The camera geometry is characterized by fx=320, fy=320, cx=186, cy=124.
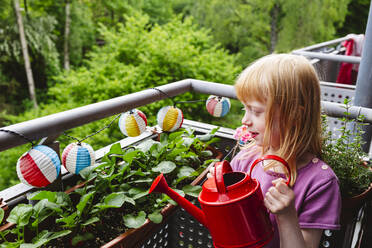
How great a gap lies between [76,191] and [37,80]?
16.0 metres

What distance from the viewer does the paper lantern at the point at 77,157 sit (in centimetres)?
110

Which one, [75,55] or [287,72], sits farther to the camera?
[75,55]

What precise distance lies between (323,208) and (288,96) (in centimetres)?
32

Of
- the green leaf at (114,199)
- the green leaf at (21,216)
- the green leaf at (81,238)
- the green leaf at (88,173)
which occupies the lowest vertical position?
the green leaf at (81,238)

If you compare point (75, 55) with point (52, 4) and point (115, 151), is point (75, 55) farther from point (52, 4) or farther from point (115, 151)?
point (115, 151)

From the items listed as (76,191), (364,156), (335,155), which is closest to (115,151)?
(76,191)

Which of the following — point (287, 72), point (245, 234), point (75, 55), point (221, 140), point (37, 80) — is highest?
point (287, 72)

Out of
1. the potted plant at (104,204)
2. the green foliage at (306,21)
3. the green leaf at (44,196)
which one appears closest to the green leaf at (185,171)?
the potted plant at (104,204)

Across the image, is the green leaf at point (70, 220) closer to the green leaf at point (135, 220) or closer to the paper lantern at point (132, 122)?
the green leaf at point (135, 220)

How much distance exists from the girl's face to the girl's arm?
0.17 meters

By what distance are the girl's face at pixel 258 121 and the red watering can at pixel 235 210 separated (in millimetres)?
161

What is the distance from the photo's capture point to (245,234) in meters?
0.78

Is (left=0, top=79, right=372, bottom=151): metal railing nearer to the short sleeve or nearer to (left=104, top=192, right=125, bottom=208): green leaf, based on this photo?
(left=104, top=192, right=125, bottom=208): green leaf

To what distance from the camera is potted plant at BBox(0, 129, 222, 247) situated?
3.07 ft
